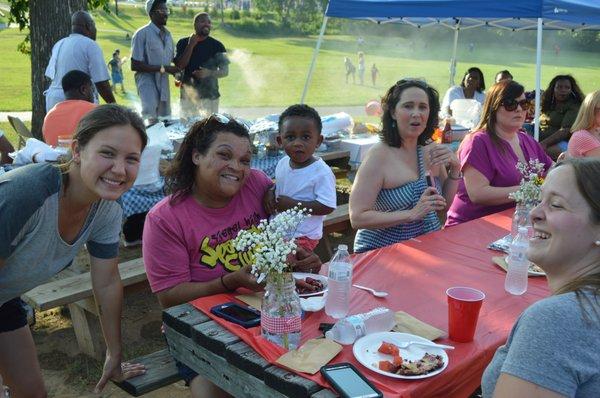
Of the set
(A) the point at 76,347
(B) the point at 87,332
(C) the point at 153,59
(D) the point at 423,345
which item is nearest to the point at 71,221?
(D) the point at 423,345

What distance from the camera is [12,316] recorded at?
246 cm

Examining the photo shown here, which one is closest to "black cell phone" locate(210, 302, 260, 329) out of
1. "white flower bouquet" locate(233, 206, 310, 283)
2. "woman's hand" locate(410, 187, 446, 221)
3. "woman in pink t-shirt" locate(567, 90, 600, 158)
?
"white flower bouquet" locate(233, 206, 310, 283)

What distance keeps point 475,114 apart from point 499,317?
18.0ft

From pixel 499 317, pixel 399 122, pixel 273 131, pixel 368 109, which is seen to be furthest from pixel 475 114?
pixel 499 317

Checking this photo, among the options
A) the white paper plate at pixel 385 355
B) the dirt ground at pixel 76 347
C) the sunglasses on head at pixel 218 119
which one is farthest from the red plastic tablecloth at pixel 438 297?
the dirt ground at pixel 76 347

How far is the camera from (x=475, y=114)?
7270mm

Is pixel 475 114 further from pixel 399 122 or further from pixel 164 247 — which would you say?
pixel 164 247

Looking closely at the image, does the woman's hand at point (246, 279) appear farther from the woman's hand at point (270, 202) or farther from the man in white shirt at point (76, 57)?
the man in white shirt at point (76, 57)

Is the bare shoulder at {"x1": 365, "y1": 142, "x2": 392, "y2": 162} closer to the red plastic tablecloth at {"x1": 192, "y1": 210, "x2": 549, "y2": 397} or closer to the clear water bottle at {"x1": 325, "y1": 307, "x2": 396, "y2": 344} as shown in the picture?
the red plastic tablecloth at {"x1": 192, "y1": 210, "x2": 549, "y2": 397}

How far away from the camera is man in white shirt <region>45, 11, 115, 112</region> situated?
6.05 m

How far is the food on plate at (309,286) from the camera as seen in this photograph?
2.32 m

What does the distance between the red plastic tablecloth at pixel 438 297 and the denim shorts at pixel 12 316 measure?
851mm

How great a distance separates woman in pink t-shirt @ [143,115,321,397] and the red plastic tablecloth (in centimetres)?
20

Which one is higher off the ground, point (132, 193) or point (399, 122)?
point (399, 122)
